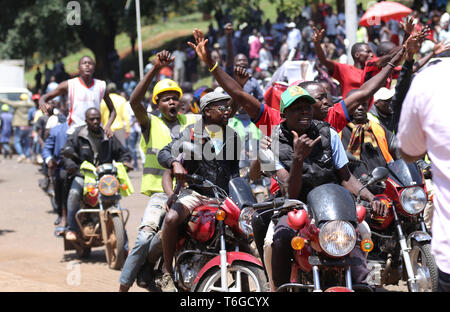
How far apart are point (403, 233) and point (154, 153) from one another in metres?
2.23

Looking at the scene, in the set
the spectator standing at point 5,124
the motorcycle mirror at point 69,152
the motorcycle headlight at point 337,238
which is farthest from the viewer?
the spectator standing at point 5,124

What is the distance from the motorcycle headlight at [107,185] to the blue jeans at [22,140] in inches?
680

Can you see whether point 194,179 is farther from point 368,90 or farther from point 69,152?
point 69,152

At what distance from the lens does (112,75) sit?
38.0 metres

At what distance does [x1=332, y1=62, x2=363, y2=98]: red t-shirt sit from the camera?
902 cm

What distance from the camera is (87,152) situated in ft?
31.7

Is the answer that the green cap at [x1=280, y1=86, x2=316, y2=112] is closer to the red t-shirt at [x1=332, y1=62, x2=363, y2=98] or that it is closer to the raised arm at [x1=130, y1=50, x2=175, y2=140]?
the raised arm at [x1=130, y1=50, x2=175, y2=140]

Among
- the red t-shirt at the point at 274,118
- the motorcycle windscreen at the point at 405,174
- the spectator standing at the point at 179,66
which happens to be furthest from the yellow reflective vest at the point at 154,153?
the spectator standing at the point at 179,66

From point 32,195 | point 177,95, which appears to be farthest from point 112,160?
point 32,195

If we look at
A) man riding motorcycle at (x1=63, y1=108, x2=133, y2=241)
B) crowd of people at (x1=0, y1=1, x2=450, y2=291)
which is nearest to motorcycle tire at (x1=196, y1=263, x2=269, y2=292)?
crowd of people at (x1=0, y1=1, x2=450, y2=291)

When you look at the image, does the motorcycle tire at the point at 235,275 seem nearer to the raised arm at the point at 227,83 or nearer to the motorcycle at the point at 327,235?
the motorcycle at the point at 327,235

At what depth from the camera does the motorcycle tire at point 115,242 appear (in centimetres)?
897

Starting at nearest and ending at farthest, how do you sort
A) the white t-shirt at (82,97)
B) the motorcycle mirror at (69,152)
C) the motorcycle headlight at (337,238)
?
the motorcycle headlight at (337,238), the motorcycle mirror at (69,152), the white t-shirt at (82,97)

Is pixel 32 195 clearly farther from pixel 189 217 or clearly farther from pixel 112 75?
pixel 112 75
